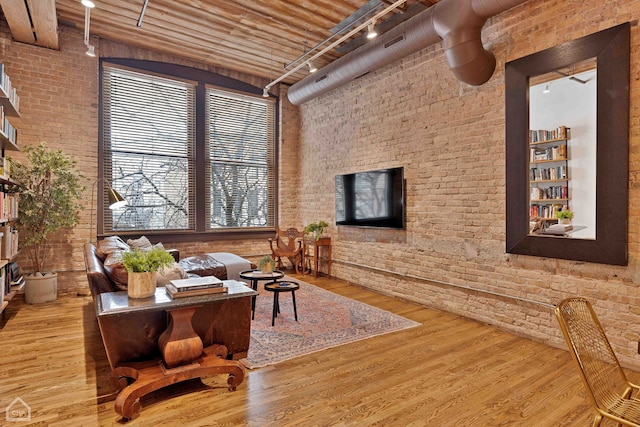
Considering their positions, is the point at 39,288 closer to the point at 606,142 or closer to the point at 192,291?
the point at 192,291

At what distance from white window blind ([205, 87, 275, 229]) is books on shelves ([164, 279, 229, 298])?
421cm

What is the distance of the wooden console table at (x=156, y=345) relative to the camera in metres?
2.30

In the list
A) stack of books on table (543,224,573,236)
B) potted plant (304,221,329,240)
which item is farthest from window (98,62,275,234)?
stack of books on table (543,224,573,236)

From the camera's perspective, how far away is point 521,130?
3.72 meters

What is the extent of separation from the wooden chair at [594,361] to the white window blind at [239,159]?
589 centimetres

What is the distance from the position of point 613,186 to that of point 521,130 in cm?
98

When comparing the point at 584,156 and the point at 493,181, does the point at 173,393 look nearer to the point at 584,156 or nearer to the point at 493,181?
the point at 493,181

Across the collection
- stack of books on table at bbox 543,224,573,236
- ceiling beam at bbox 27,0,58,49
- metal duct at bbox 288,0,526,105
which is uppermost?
ceiling beam at bbox 27,0,58,49

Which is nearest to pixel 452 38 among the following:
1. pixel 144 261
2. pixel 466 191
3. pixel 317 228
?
pixel 466 191

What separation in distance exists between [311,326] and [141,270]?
6.52ft

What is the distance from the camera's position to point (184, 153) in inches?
252

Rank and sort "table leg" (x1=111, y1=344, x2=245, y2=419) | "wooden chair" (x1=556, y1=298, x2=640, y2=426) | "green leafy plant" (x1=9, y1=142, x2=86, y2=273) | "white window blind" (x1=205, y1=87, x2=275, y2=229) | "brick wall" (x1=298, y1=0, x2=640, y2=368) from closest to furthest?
"wooden chair" (x1=556, y1=298, x2=640, y2=426), "table leg" (x1=111, y1=344, x2=245, y2=419), "brick wall" (x1=298, y1=0, x2=640, y2=368), "green leafy plant" (x1=9, y1=142, x2=86, y2=273), "white window blind" (x1=205, y1=87, x2=275, y2=229)

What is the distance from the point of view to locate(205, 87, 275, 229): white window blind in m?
6.70

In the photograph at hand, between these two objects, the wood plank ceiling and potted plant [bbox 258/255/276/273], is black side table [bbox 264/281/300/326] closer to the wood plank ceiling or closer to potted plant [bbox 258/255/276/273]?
potted plant [bbox 258/255/276/273]
